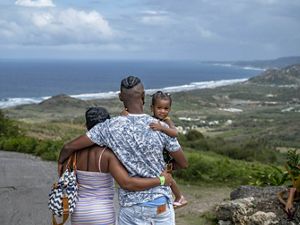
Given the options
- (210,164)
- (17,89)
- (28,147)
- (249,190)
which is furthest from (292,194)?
(17,89)

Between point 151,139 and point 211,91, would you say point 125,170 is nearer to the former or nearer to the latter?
point 151,139

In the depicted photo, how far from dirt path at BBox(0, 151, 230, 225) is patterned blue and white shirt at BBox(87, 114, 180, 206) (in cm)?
374

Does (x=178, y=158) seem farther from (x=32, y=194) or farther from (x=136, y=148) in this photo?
(x=32, y=194)

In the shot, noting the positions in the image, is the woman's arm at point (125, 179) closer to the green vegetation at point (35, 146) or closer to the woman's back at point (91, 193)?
the woman's back at point (91, 193)

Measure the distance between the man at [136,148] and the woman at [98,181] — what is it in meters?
0.05

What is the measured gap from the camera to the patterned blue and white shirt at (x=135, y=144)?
3182 mm

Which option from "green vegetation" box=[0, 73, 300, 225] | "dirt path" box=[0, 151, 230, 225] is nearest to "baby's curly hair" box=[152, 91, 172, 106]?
"green vegetation" box=[0, 73, 300, 225]

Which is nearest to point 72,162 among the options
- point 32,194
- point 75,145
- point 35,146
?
point 75,145

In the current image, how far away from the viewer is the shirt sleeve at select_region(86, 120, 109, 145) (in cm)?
322

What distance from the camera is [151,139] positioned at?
3.19m

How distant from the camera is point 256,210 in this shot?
5.95m

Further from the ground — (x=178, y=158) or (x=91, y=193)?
(x=178, y=158)

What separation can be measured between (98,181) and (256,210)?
3.06 metres

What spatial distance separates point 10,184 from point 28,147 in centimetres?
442
